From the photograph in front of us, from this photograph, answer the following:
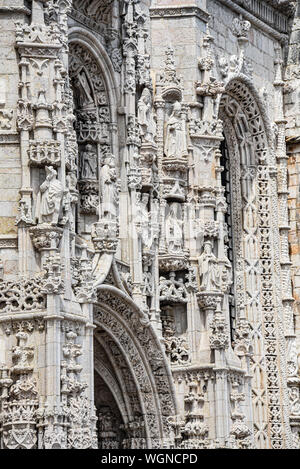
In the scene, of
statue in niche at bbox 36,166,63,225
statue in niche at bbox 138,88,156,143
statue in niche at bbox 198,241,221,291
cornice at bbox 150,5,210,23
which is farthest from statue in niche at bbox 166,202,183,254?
statue in niche at bbox 36,166,63,225

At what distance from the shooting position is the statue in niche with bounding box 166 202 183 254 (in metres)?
34.2

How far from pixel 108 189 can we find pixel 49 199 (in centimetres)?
303

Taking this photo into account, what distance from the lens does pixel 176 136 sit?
34562mm

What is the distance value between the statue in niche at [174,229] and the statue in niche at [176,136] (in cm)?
104

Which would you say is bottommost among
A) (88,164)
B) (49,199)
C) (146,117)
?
(49,199)

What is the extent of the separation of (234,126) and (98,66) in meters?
7.07

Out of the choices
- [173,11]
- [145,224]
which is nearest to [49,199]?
[145,224]

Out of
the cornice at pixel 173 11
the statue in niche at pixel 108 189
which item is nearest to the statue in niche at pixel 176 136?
the cornice at pixel 173 11

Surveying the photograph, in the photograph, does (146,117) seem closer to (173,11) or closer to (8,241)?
(173,11)

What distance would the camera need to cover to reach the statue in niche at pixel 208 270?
3434cm

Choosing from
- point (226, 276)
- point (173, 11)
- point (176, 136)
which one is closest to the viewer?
point (176, 136)

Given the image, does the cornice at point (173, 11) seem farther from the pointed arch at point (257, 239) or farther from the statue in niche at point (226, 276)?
the statue in niche at point (226, 276)

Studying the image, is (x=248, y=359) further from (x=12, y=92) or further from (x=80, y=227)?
(x=12, y=92)

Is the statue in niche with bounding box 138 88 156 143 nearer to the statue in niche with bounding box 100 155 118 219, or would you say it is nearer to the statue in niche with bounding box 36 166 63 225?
the statue in niche with bounding box 100 155 118 219
